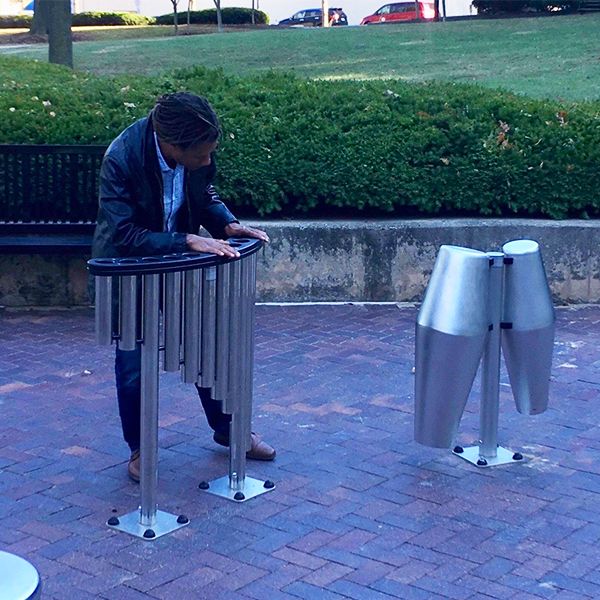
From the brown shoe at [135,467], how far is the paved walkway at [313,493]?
0.07m

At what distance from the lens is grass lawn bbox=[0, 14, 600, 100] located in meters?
18.2

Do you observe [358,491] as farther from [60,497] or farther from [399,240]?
[399,240]

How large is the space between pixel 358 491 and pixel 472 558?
776mm

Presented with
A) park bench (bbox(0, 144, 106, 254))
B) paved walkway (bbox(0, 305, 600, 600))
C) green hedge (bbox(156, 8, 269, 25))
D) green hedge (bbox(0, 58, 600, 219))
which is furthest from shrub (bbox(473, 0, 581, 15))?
paved walkway (bbox(0, 305, 600, 600))

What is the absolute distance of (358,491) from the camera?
499cm

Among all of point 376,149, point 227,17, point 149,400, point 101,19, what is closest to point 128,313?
point 149,400

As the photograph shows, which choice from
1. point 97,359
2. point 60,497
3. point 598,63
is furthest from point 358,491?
point 598,63

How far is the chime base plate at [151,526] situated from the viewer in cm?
449

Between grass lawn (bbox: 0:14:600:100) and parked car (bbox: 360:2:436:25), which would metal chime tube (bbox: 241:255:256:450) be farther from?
parked car (bbox: 360:2:436:25)

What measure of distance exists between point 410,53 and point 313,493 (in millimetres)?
17859

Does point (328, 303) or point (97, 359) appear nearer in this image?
point (97, 359)

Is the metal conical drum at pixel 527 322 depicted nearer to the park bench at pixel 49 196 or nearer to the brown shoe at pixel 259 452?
the brown shoe at pixel 259 452

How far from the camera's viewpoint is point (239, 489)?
4918mm

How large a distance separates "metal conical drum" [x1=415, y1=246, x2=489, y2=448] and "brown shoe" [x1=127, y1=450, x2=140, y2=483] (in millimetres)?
1304
